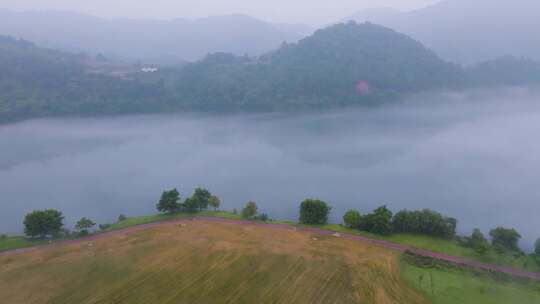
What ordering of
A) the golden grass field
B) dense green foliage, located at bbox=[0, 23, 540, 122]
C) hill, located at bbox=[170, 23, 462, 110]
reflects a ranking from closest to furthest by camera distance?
1. the golden grass field
2. dense green foliage, located at bbox=[0, 23, 540, 122]
3. hill, located at bbox=[170, 23, 462, 110]

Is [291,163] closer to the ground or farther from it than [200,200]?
farther from it

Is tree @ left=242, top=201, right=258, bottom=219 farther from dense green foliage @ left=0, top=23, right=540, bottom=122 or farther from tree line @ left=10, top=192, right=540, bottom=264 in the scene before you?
dense green foliage @ left=0, top=23, right=540, bottom=122

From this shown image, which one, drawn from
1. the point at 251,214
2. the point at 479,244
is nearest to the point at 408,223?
the point at 479,244

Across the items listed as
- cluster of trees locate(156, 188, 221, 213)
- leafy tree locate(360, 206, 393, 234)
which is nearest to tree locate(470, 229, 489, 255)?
leafy tree locate(360, 206, 393, 234)

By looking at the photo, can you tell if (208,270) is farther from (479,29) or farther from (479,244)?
(479,29)

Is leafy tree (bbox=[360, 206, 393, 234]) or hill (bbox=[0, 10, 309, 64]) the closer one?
leafy tree (bbox=[360, 206, 393, 234])

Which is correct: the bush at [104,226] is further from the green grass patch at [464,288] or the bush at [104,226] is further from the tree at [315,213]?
the green grass patch at [464,288]

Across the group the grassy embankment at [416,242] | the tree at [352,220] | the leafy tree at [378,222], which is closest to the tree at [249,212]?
the grassy embankment at [416,242]
